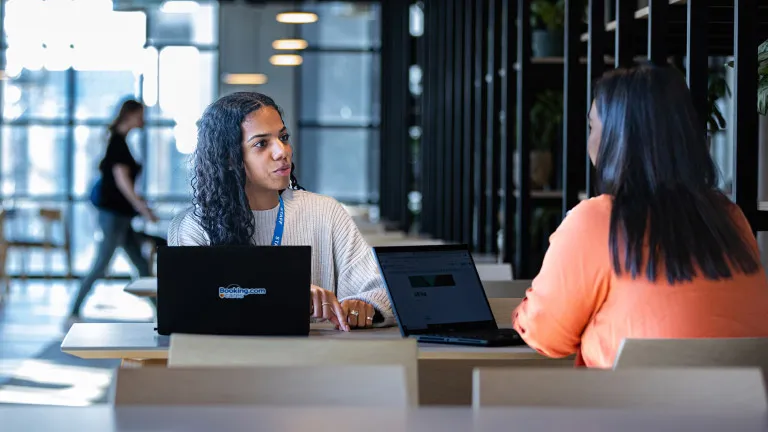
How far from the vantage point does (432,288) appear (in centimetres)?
263

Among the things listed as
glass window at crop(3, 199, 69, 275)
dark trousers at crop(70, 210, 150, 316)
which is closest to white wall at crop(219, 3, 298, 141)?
glass window at crop(3, 199, 69, 275)

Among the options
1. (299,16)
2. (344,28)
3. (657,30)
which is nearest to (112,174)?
(299,16)

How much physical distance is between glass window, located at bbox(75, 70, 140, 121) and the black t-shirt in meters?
4.06

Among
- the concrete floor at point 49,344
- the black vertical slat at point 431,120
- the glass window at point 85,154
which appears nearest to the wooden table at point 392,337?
the concrete floor at point 49,344

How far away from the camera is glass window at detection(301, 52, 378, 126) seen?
1237 cm

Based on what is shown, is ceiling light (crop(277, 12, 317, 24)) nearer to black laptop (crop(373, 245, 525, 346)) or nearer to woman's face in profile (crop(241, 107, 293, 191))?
woman's face in profile (crop(241, 107, 293, 191))

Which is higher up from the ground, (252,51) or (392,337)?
(252,51)

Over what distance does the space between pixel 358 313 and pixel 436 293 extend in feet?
0.76

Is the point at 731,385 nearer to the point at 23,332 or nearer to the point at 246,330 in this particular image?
the point at 246,330

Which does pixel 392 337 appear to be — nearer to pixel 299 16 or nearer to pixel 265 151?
pixel 265 151

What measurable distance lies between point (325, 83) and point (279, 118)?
944 centimetres

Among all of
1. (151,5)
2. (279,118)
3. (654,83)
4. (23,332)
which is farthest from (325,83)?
(654,83)

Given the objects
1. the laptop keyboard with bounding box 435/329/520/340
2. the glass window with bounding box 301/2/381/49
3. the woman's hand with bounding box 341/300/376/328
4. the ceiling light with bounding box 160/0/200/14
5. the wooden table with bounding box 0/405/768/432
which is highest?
the ceiling light with bounding box 160/0/200/14

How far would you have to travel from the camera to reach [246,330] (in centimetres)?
243
